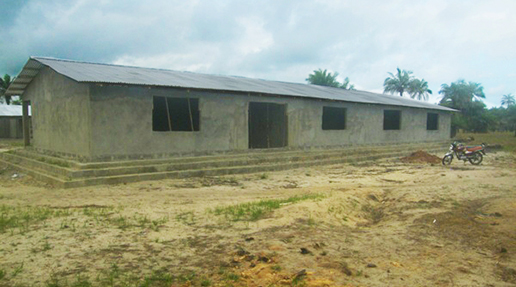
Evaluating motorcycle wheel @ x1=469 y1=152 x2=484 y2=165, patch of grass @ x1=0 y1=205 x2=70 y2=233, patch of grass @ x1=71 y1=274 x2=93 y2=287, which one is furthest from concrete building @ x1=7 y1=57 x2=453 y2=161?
patch of grass @ x1=71 y1=274 x2=93 y2=287

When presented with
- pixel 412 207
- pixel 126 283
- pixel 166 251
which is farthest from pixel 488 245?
pixel 126 283

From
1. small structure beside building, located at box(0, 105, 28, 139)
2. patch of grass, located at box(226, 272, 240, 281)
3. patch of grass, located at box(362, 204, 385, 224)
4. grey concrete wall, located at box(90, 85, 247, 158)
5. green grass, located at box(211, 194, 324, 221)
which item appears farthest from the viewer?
small structure beside building, located at box(0, 105, 28, 139)

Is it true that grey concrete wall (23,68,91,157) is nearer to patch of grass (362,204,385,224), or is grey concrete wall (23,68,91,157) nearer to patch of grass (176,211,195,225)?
patch of grass (176,211,195,225)

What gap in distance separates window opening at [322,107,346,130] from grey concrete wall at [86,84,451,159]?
561 millimetres

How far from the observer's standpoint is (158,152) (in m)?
11.5

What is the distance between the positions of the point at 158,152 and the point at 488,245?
29.1ft

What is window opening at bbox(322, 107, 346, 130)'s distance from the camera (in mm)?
17906

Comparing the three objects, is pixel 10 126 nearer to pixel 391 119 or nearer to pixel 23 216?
pixel 391 119

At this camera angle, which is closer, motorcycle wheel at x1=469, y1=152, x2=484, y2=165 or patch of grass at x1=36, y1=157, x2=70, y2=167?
patch of grass at x1=36, y1=157, x2=70, y2=167

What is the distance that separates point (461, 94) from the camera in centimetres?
4809

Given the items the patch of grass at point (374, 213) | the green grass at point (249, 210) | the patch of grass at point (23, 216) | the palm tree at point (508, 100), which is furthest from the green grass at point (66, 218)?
→ the palm tree at point (508, 100)

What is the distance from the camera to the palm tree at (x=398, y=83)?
49.0 meters

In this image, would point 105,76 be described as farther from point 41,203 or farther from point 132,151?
point 41,203

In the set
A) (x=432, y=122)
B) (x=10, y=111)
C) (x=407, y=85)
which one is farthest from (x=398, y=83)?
(x=10, y=111)
